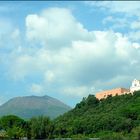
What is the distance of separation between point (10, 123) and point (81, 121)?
315 inches

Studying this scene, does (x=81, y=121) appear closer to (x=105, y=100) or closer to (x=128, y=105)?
(x=128, y=105)

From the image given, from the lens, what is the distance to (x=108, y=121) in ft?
160

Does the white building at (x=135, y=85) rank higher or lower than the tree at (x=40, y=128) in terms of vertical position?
higher

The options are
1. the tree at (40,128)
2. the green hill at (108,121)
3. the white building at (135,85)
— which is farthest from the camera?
the white building at (135,85)

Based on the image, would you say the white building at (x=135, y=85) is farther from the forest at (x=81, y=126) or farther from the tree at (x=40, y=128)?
the tree at (x=40, y=128)

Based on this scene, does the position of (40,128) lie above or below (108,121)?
below

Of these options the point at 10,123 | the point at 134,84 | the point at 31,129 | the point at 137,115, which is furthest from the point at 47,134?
the point at 134,84

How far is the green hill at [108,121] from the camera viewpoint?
1830 inches

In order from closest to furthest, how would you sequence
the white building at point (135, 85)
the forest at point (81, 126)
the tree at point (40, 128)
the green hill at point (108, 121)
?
the forest at point (81, 126) → the tree at point (40, 128) → the green hill at point (108, 121) → the white building at point (135, 85)

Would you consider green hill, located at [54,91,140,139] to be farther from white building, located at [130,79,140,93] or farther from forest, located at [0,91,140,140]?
white building, located at [130,79,140,93]

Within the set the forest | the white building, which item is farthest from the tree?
the white building

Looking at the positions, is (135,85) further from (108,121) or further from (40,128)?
(40,128)

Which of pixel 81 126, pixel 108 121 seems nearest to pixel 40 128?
pixel 81 126

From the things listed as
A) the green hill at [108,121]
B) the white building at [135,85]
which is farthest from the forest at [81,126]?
the white building at [135,85]
